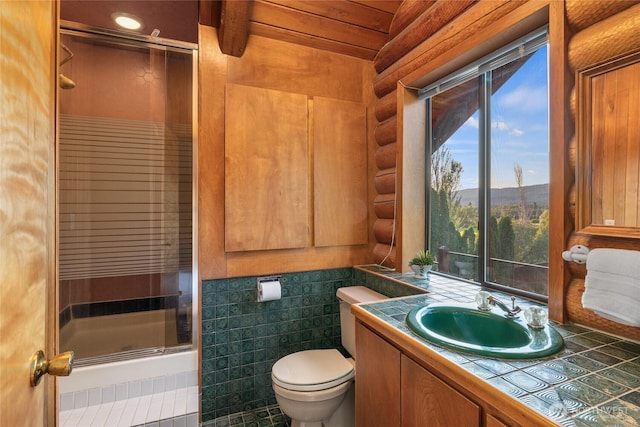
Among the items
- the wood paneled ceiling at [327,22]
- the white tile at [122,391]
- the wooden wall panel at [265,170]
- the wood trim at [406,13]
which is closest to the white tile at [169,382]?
the white tile at [122,391]

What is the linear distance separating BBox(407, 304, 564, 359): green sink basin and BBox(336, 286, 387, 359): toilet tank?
592 millimetres

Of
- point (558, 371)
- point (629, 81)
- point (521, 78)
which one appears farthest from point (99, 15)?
point (558, 371)

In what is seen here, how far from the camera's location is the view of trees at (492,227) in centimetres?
148

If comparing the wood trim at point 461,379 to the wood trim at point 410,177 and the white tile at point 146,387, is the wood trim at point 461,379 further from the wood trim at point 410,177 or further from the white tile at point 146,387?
the white tile at point 146,387

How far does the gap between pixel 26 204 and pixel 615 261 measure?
5.23ft

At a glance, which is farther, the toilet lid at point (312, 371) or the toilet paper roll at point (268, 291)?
the toilet paper roll at point (268, 291)

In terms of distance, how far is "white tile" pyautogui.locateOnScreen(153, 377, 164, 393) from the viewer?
1948mm

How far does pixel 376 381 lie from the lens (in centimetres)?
126

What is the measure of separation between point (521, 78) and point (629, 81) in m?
0.64

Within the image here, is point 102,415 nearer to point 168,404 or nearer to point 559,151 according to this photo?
point 168,404

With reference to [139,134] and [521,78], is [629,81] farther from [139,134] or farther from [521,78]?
[139,134]

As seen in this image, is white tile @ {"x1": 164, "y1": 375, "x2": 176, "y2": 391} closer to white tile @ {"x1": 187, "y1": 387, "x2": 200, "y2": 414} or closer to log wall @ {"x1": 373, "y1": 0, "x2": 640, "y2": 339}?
white tile @ {"x1": 187, "y1": 387, "x2": 200, "y2": 414}

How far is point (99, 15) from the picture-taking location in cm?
217

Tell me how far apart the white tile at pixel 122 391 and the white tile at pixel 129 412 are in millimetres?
42
